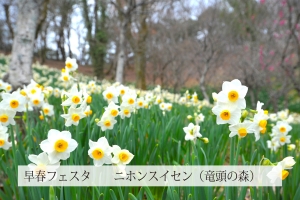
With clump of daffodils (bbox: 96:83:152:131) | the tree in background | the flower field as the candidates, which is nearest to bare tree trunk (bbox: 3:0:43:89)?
the flower field

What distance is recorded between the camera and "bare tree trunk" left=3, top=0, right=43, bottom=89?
3391 mm

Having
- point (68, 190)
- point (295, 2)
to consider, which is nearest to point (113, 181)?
point (68, 190)

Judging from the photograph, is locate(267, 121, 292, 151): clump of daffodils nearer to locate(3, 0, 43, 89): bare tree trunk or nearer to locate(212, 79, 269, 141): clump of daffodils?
locate(212, 79, 269, 141): clump of daffodils

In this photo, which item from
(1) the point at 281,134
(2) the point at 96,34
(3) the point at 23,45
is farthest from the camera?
(2) the point at 96,34

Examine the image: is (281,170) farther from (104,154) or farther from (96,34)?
(96,34)

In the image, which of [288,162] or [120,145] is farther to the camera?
[120,145]

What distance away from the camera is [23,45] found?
3.46 m

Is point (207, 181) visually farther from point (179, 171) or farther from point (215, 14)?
point (215, 14)

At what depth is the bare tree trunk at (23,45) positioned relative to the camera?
11.1ft

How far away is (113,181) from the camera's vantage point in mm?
1157

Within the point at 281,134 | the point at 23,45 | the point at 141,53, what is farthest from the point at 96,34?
the point at 281,134

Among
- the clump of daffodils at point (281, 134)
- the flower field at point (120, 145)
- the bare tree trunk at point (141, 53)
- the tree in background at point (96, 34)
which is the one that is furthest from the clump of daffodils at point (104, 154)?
the tree in background at point (96, 34)

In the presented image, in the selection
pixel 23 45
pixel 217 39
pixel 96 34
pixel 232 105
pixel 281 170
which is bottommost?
pixel 281 170

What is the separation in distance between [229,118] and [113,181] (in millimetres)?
545
